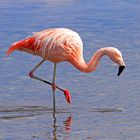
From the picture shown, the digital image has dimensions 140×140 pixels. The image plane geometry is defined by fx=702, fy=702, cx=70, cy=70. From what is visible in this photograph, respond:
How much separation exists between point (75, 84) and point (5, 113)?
4.58 ft

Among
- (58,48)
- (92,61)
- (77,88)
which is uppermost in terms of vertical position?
(58,48)

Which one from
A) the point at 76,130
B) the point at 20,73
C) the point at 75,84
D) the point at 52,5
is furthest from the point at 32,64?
the point at 52,5

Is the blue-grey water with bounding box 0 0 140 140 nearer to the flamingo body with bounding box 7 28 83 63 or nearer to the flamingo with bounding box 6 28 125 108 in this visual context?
the flamingo with bounding box 6 28 125 108

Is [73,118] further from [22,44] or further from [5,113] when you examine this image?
[22,44]

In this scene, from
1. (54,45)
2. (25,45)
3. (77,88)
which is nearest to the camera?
(54,45)

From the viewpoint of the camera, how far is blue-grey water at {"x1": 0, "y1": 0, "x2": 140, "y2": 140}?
7598 mm

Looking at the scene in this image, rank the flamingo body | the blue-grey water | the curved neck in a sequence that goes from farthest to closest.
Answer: the flamingo body, the curved neck, the blue-grey water

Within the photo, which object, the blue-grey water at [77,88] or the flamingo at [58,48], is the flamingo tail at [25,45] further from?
the blue-grey water at [77,88]

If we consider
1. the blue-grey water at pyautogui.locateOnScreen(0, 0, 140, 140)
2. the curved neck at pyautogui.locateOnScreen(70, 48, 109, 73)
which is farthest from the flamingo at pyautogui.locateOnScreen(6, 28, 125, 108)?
the blue-grey water at pyautogui.locateOnScreen(0, 0, 140, 140)

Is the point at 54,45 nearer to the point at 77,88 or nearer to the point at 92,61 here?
the point at 92,61

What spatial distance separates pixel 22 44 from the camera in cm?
892

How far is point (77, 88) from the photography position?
913 cm

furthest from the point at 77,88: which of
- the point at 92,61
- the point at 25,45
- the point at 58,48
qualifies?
the point at 25,45

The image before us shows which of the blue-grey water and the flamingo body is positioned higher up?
the flamingo body
